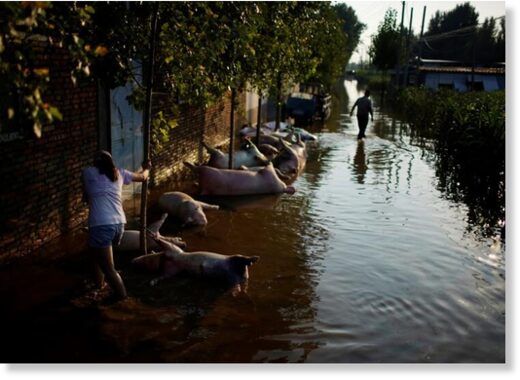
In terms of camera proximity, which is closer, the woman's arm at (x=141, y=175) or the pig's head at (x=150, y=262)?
the woman's arm at (x=141, y=175)

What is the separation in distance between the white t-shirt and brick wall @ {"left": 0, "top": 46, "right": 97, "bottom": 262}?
129 centimetres

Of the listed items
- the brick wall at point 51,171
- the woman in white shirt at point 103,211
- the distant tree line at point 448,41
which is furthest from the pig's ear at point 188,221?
the distant tree line at point 448,41

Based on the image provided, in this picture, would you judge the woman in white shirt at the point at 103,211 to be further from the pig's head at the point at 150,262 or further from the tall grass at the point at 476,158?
the tall grass at the point at 476,158

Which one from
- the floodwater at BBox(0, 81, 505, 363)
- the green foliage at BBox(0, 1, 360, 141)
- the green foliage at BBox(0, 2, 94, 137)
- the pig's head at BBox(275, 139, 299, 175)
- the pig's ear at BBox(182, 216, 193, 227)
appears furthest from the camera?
the pig's head at BBox(275, 139, 299, 175)

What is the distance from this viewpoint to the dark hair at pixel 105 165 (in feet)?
17.0

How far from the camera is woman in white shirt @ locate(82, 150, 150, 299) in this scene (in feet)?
17.0

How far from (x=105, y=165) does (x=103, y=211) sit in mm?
451

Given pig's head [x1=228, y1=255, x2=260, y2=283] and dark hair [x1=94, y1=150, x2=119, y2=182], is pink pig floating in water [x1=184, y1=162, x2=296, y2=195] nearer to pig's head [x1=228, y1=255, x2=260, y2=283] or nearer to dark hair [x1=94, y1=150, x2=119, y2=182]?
pig's head [x1=228, y1=255, x2=260, y2=283]

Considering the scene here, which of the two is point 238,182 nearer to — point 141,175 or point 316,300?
point 141,175

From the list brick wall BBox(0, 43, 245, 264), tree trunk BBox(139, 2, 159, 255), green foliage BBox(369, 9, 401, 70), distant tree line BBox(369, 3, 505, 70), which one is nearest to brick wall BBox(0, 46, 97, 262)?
brick wall BBox(0, 43, 245, 264)

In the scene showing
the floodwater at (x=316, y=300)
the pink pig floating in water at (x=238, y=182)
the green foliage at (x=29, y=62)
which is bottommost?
the floodwater at (x=316, y=300)

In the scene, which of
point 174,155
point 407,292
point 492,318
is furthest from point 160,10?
point 174,155

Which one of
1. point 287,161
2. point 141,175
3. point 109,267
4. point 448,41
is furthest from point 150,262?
point 448,41

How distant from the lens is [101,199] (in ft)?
17.1
